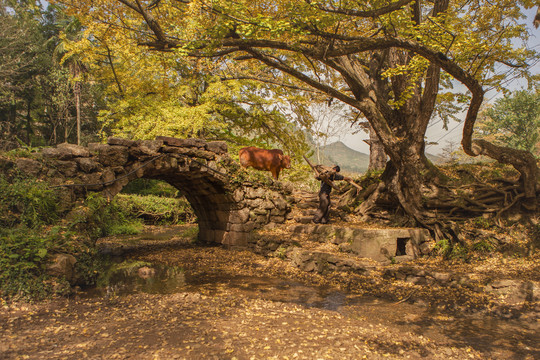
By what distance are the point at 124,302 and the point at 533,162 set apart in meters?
10.1

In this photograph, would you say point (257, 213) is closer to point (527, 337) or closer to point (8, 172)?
point (8, 172)

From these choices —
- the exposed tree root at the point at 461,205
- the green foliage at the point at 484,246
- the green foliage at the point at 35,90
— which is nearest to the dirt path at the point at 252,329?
the green foliage at the point at 484,246

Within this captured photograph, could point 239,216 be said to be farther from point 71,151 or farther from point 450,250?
point 450,250

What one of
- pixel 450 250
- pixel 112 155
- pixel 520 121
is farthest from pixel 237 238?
pixel 520 121

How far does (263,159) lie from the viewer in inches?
481

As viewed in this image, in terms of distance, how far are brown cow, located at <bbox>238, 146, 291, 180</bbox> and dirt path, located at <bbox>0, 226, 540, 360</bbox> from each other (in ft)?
20.0

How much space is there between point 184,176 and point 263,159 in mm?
2969

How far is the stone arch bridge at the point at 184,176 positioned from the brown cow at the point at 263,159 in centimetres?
77

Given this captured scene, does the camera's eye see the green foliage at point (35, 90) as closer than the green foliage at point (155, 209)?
No

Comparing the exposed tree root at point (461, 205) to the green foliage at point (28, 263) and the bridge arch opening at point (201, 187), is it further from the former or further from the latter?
the green foliage at point (28, 263)

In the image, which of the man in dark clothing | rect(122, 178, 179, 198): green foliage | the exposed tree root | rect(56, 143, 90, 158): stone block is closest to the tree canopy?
the exposed tree root

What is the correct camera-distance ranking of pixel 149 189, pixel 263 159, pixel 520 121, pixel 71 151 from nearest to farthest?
1. pixel 71 151
2. pixel 263 159
3. pixel 149 189
4. pixel 520 121

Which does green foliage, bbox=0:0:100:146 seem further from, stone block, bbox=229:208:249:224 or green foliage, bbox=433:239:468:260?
green foliage, bbox=433:239:468:260

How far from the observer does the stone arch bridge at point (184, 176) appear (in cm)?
757
